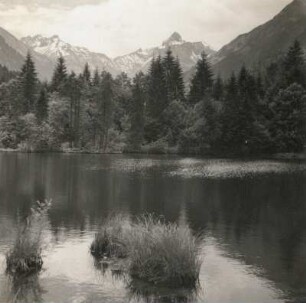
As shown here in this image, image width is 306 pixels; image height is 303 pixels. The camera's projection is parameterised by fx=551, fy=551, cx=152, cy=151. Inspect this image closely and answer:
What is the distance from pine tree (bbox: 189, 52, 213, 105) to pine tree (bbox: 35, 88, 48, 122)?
2540 centimetres

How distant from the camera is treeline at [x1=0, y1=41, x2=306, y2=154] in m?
81.7

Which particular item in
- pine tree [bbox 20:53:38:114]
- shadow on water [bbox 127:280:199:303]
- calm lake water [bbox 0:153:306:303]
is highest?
pine tree [bbox 20:53:38:114]

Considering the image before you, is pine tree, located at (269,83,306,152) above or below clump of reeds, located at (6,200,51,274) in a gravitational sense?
above

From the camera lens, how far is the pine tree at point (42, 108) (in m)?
92.2

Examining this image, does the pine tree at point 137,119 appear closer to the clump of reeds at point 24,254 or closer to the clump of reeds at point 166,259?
the clump of reeds at point 24,254

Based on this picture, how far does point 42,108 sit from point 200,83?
2848 cm

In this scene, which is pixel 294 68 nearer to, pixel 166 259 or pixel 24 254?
pixel 166 259

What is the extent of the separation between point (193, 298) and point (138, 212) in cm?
1354

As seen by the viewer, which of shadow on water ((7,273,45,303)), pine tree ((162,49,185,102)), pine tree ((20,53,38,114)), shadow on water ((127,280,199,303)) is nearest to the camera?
shadow on water ((7,273,45,303))

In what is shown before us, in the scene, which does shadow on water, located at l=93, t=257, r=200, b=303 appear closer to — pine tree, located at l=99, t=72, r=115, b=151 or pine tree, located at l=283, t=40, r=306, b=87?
pine tree, located at l=283, t=40, r=306, b=87

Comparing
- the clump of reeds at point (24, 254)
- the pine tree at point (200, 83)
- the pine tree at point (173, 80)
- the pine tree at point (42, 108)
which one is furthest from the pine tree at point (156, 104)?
the clump of reeds at point (24, 254)

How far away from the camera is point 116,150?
291 ft

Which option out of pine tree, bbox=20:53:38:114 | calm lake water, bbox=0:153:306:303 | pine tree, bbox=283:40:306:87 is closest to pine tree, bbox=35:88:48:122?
pine tree, bbox=20:53:38:114

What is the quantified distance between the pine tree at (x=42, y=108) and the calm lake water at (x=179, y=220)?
42896 mm
